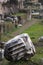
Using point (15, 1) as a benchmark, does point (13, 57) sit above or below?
above

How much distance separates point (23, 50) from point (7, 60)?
3.27 feet

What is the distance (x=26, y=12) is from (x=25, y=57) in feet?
63.8

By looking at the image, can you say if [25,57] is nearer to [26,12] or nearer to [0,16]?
[0,16]

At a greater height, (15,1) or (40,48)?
(40,48)

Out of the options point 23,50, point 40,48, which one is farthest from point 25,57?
point 40,48

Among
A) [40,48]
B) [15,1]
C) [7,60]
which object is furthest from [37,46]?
[15,1]

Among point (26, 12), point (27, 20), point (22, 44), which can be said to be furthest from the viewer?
point (26, 12)

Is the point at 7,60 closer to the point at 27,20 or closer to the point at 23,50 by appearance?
the point at 23,50

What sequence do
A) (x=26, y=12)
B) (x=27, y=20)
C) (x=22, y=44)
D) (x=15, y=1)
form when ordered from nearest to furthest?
(x=22, y=44)
(x=27, y=20)
(x=26, y=12)
(x=15, y=1)

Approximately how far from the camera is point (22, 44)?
1106 cm

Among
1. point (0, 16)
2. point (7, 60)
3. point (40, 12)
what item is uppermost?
point (7, 60)

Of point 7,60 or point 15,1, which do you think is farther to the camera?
point 15,1

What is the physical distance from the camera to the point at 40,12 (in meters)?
35.2

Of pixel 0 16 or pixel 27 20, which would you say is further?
pixel 27 20
